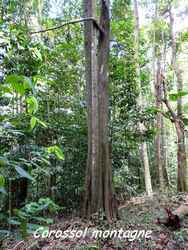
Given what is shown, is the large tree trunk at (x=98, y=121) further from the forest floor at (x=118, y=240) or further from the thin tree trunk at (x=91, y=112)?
the forest floor at (x=118, y=240)

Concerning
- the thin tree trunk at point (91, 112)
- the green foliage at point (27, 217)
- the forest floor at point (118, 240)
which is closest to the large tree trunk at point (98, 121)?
the thin tree trunk at point (91, 112)

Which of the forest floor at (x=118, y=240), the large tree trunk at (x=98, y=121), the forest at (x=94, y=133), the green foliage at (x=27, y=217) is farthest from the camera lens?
the large tree trunk at (x=98, y=121)

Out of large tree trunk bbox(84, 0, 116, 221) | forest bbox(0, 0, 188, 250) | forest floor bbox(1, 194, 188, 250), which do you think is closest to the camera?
forest floor bbox(1, 194, 188, 250)

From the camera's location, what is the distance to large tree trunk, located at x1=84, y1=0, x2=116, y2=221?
4.75m

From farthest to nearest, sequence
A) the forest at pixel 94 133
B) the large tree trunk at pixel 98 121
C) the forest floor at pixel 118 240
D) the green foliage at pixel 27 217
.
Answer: the large tree trunk at pixel 98 121 → the forest at pixel 94 133 → the forest floor at pixel 118 240 → the green foliage at pixel 27 217

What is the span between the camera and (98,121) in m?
5.15

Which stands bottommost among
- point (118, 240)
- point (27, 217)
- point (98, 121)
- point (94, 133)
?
point (118, 240)

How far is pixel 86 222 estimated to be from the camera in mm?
4625

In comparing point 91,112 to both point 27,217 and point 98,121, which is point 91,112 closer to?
point 98,121

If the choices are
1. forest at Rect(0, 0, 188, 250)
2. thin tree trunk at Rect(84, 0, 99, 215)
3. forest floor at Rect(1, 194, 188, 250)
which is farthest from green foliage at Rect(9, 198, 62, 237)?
thin tree trunk at Rect(84, 0, 99, 215)

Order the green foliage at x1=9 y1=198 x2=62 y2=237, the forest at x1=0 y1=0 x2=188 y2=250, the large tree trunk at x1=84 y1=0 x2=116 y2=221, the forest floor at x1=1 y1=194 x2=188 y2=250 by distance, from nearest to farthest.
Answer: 1. the green foliage at x1=9 y1=198 x2=62 y2=237
2. the forest floor at x1=1 y1=194 x2=188 y2=250
3. the forest at x1=0 y1=0 x2=188 y2=250
4. the large tree trunk at x1=84 y1=0 x2=116 y2=221

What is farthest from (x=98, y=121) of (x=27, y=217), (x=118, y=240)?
(x=27, y=217)

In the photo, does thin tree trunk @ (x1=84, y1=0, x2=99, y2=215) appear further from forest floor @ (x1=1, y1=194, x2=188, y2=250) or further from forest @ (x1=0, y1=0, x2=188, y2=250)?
forest floor @ (x1=1, y1=194, x2=188, y2=250)

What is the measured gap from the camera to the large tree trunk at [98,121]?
4.75 meters
